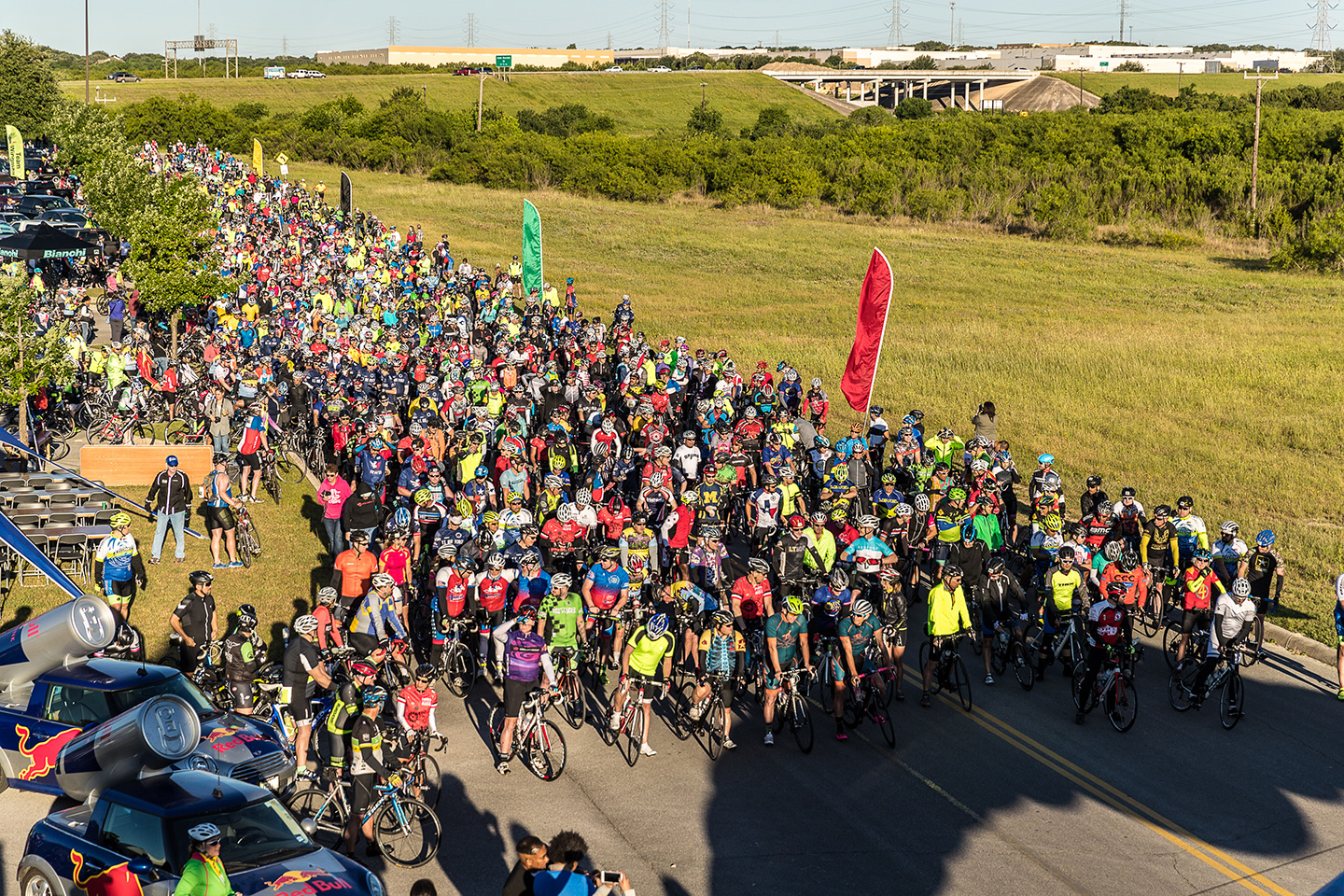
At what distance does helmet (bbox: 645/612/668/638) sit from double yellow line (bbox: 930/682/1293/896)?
4051 mm

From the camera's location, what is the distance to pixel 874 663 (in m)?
13.9

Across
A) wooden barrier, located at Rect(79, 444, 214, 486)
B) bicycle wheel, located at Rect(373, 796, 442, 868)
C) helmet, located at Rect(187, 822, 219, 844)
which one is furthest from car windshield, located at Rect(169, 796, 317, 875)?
wooden barrier, located at Rect(79, 444, 214, 486)

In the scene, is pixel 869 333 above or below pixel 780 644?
above

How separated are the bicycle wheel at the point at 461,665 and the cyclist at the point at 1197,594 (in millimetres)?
9024

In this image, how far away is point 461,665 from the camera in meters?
15.0

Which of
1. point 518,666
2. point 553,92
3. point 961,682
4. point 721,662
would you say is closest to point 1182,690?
point 961,682

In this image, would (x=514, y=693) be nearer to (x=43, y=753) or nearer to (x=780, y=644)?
(x=780, y=644)

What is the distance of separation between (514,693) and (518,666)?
32 cm

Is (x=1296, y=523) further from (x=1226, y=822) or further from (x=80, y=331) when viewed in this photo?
(x=80, y=331)

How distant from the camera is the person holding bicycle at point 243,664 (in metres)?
13.6

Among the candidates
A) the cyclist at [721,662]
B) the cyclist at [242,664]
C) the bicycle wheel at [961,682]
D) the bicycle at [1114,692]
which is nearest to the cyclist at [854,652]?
the cyclist at [721,662]

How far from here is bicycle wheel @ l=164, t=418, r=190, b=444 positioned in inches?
998

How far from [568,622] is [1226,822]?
23.3 ft

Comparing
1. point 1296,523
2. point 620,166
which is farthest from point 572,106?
point 1296,523
